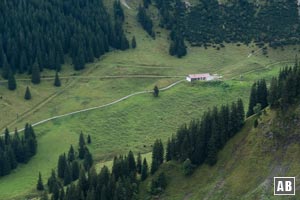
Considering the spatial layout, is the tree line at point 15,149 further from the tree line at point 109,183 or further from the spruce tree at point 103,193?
the spruce tree at point 103,193

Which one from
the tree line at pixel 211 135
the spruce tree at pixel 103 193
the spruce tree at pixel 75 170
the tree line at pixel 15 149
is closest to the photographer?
the spruce tree at pixel 103 193

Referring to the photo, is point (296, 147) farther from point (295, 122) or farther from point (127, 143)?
point (127, 143)

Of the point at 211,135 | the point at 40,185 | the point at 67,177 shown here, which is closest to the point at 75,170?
the point at 67,177

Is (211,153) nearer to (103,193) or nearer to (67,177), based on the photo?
(103,193)

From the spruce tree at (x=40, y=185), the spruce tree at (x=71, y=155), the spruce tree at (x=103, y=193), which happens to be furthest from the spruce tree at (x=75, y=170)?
the spruce tree at (x=103, y=193)

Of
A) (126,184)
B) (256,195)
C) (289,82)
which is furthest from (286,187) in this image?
(126,184)

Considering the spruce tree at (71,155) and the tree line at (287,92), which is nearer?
the tree line at (287,92)

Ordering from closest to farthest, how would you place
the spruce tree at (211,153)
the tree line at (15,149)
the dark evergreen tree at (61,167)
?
the spruce tree at (211,153), the dark evergreen tree at (61,167), the tree line at (15,149)

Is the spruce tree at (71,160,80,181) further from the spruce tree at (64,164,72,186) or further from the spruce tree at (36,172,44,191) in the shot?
the spruce tree at (36,172,44,191)
